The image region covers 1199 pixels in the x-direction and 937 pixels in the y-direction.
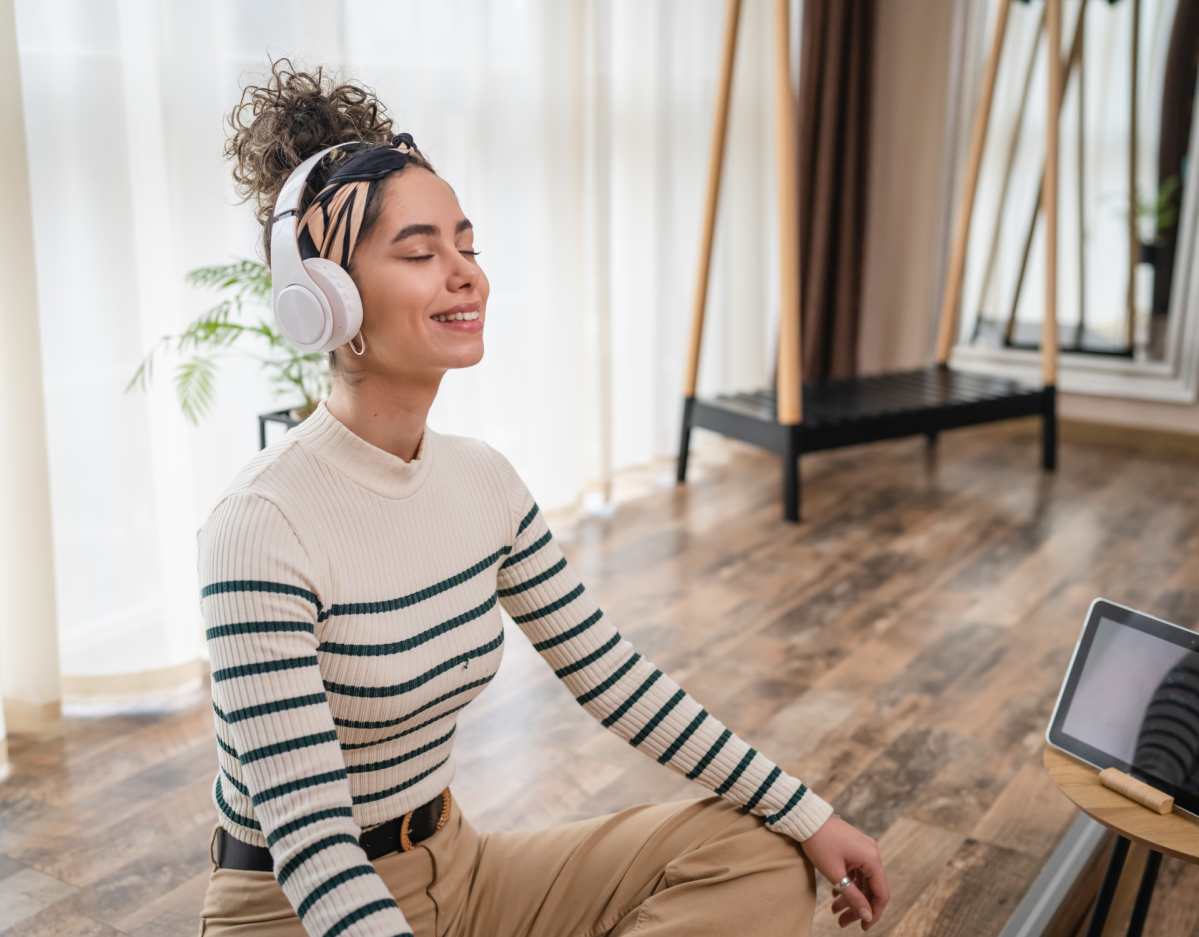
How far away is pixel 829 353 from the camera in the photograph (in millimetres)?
4273

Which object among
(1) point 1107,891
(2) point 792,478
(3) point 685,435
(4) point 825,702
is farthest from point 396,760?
(3) point 685,435

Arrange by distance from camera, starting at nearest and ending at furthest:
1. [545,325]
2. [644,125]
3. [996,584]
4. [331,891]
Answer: [331,891] → [996,584] → [545,325] → [644,125]

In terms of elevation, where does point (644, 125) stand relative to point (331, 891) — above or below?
above

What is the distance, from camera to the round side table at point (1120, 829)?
3.29 feet

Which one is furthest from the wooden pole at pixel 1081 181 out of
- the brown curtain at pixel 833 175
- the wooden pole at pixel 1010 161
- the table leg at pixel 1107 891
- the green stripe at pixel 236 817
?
the green stripe at pixel 236 817

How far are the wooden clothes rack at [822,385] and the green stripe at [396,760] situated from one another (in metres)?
2.16

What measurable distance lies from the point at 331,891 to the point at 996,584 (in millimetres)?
2227

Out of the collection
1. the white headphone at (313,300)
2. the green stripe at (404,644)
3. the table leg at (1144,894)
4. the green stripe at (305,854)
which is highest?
the white headphone at (313,300)

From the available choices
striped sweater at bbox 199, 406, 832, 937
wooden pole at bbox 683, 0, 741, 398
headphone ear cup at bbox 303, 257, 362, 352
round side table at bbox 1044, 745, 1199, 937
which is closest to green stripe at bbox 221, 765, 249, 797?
striped sweater at bbox 199, 406, 832, 937

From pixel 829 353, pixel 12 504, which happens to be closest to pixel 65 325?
pixel 12 504

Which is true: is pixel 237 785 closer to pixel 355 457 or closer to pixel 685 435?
pixel 355 457

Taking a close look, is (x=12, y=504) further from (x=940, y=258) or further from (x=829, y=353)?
(x=940, y=258)

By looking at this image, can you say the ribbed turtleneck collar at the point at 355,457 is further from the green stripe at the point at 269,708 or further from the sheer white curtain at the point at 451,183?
the sheer white curtain at the point at 451,183

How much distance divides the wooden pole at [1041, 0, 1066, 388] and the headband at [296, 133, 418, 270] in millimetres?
3026
